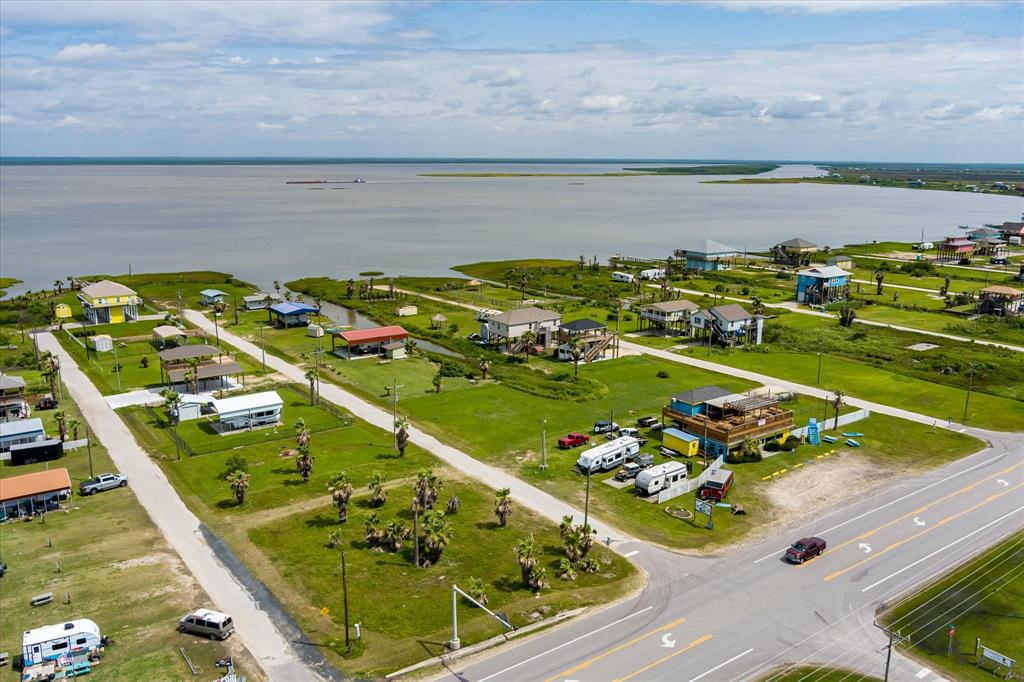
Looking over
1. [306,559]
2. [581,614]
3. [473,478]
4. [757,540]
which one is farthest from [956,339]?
[306,559]

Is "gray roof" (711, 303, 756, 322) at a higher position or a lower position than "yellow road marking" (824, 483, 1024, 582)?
higher

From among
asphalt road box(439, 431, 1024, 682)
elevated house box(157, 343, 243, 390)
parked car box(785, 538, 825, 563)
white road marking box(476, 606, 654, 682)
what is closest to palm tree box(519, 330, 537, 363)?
elevated house box(157, 343, 243, 390)

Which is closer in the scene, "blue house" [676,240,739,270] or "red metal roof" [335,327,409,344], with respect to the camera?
"red metal roof" [335,327,409,344]

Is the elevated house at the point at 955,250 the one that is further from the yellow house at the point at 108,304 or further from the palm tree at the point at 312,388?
the yellow house at the point at 108,304

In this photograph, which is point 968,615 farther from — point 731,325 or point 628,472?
point 731,325

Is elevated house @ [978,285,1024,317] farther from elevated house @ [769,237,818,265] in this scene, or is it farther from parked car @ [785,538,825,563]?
parked car @ [785,538,825,563]

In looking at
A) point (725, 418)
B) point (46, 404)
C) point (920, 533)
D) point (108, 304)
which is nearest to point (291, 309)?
point (108, 304)

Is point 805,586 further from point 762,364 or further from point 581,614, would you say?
point 762,364
